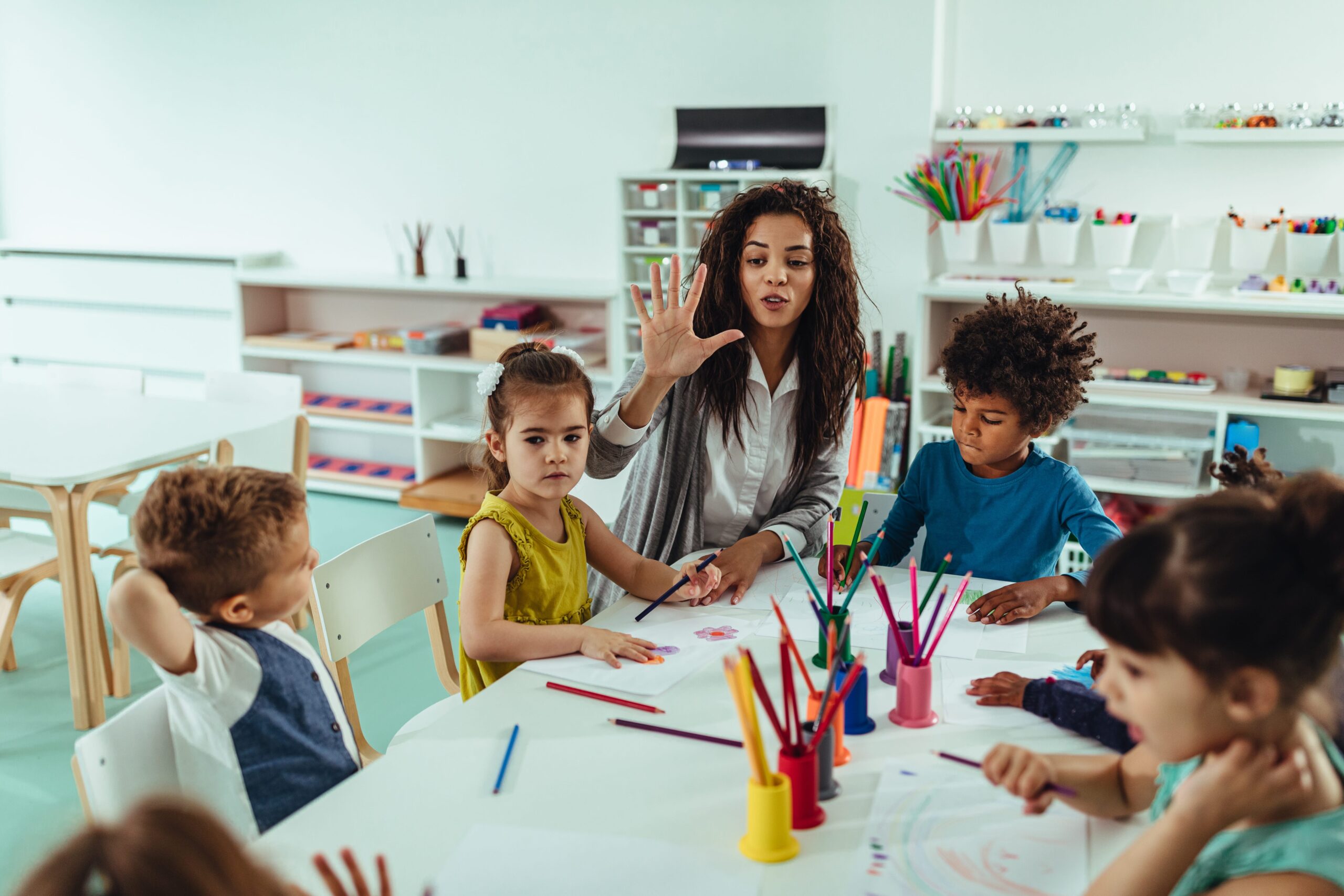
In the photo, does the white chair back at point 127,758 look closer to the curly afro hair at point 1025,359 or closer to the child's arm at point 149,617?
the child's arm at point 149,617

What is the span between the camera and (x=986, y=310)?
6.09ft

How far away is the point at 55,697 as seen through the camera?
2.74 m

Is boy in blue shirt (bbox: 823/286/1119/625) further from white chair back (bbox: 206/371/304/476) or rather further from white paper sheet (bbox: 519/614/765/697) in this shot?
white chair back (bbox: 206/371/304/476)

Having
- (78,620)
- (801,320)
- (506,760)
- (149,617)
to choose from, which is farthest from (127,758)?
(78,620)

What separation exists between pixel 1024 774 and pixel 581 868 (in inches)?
16.3

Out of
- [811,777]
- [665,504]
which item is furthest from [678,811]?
[665,504]

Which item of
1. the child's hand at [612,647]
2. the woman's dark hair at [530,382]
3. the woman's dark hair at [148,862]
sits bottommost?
the child's hand at [612,647]

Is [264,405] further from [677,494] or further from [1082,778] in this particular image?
[1082,778]

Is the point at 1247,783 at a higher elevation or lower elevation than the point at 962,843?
higher

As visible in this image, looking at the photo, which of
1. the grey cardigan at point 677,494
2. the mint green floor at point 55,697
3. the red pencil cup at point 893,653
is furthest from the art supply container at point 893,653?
the mint green floor at point 55,697

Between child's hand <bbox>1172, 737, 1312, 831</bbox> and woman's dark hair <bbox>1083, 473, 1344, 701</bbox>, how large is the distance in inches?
2.1

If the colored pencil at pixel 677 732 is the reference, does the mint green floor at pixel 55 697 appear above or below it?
below

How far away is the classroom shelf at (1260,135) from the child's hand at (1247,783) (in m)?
2.95

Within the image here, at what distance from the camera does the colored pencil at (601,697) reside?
49.7 inches
